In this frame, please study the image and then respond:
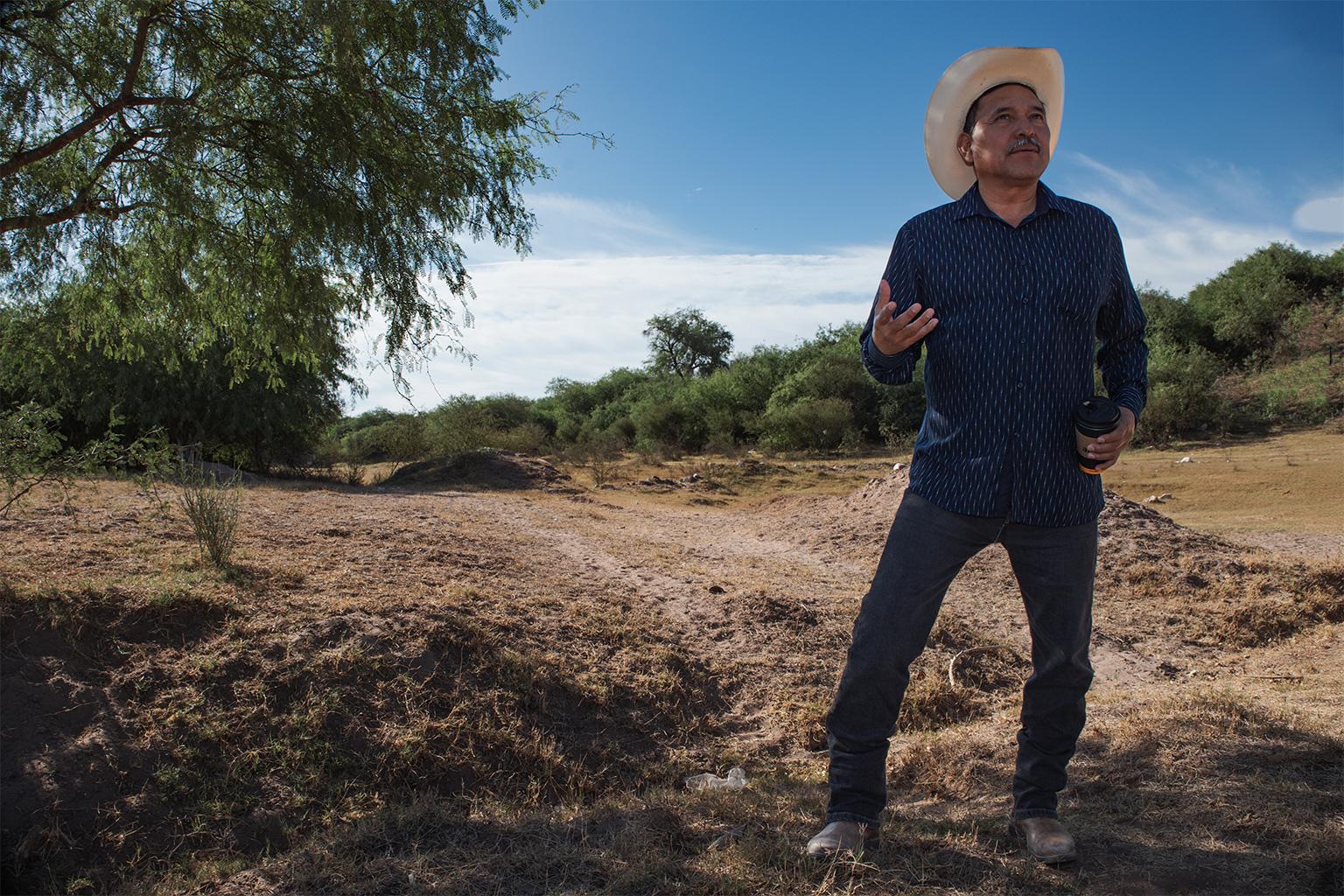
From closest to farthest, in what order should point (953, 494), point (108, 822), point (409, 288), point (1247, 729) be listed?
point (953, 494)
point (108, 822)
point (1247, 729)
point (409, 288)

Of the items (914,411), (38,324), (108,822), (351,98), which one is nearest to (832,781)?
(108,822)

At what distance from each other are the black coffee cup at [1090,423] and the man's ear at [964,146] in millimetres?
805

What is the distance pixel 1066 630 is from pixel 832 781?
753 mm

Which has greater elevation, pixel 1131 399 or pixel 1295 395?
pixel 1295 395

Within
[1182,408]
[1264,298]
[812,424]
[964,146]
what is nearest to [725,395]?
[812,424]

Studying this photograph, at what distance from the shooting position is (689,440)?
29.6 metres

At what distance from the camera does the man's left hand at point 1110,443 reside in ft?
6.73

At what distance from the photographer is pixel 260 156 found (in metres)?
5.30

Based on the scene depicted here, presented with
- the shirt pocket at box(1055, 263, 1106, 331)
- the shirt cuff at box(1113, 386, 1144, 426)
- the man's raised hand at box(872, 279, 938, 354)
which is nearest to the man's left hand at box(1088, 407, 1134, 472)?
the shirt cuff at box(1113, 386, 1144, 426)

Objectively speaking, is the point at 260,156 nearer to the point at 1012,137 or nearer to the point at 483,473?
the point at 1012,137

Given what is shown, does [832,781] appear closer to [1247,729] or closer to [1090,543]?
[1090,543]

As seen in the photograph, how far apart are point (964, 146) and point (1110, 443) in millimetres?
985

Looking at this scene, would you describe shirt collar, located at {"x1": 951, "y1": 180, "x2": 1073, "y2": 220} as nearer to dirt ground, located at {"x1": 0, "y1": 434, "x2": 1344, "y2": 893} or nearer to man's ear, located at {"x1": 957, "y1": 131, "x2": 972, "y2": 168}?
man's ear, located at {"x1": 957, "y1": 131, "x2": 972, "y2": 168}

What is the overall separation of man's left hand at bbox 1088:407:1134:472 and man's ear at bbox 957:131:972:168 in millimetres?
866
